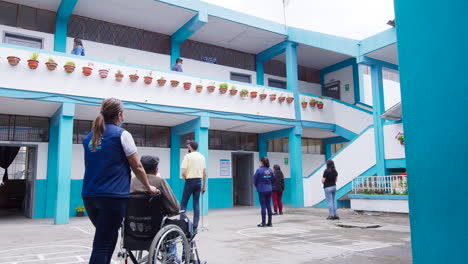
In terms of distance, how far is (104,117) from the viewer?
10.4 feet

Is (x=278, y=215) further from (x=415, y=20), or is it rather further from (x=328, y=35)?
(x=415, y=20)

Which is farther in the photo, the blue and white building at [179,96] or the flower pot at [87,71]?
the blue and white building at [179,96]

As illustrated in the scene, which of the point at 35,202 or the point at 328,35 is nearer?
the point at 35,202

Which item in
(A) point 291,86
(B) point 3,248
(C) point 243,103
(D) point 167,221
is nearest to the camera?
(D) point 167,221

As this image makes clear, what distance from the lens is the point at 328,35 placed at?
1324 centimetres

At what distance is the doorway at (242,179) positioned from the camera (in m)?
15.7

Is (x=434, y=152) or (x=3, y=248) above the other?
(x=434, y=152)

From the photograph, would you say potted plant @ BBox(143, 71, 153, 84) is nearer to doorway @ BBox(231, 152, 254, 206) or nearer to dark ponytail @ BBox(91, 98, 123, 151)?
doorway @ BBox(231, 152, 254, 206)

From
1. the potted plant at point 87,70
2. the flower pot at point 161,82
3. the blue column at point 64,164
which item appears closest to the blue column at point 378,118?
the flower pot at point 161,82

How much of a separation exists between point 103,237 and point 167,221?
947 millimetres

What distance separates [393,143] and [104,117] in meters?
10.5

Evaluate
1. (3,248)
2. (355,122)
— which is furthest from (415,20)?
(355,122)

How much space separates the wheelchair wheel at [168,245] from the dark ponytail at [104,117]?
1.06 metres

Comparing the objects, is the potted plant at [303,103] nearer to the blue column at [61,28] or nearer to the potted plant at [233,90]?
the potted plant at [233,90]
